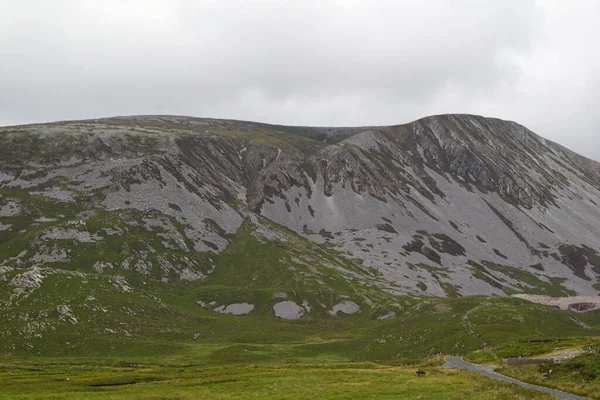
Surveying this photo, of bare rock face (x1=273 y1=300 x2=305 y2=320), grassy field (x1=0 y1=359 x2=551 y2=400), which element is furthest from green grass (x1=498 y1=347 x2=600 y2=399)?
bare rock face (x1=273 y1=300 x2=305 y2=320)

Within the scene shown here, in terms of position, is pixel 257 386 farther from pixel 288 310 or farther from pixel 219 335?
pixel 288 310

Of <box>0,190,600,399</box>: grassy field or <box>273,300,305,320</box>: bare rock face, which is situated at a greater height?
<box>0,190,600,399</box>: grassy field

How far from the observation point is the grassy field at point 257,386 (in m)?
47.6

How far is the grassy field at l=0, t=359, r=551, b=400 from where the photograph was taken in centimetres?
4756

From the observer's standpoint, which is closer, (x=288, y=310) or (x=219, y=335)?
(x=219, y=335)

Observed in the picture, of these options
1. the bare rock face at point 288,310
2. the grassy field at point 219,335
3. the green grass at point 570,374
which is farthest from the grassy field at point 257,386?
the bare rock face at point 288,310

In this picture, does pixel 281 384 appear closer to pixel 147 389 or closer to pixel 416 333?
pixel 147 389

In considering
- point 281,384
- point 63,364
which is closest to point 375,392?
point 281,384

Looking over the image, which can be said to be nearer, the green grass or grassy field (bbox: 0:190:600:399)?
the green grass

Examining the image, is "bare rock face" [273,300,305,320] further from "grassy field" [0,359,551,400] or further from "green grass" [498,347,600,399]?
"green grass" [498,347,600,399]

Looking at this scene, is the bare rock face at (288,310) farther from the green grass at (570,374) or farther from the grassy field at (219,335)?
the green grass at (570,374)

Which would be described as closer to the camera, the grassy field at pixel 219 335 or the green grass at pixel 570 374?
the green grass at pixel 570 374

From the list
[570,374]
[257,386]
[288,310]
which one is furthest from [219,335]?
[570,374]

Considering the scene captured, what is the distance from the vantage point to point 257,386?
193 ft
